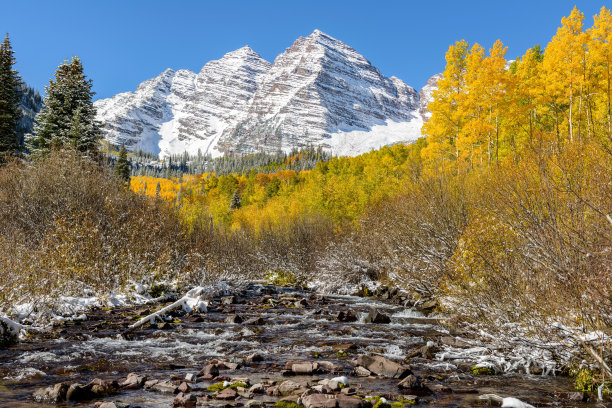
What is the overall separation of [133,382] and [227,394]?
205cm

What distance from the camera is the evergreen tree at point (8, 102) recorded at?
34938 millimetres

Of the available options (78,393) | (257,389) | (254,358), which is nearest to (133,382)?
(78,393)

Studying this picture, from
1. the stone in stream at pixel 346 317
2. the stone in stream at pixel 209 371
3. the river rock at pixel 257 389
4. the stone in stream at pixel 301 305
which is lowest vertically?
the stone in stream at pixel 301 305

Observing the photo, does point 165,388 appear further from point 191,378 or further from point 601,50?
point 601,50

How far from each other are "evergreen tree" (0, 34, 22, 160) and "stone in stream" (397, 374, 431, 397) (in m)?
36.9

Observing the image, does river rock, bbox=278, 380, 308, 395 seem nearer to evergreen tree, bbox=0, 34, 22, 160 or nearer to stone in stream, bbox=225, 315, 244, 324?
stone in stream, bbox=225, 315, 244, 324

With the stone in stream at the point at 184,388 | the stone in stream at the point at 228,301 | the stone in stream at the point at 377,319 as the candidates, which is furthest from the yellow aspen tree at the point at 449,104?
the stone in stream at the point at 184,388

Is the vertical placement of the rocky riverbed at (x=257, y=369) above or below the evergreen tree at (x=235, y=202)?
below

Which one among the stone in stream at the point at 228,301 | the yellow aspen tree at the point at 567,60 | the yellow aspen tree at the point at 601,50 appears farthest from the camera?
the yellow aspen tree at the point at 567,60

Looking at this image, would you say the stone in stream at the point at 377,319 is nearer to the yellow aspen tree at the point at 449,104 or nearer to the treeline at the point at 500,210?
the treeline at the point at 500,210

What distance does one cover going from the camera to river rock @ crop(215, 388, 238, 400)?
7.33m

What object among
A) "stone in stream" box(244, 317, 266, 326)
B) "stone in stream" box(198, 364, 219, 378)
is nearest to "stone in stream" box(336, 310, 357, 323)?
"stone in stream" box(244, 317, 266, 326)

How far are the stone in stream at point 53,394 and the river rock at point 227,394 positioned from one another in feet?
8.37


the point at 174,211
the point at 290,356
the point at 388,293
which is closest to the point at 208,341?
the point at 290,356
